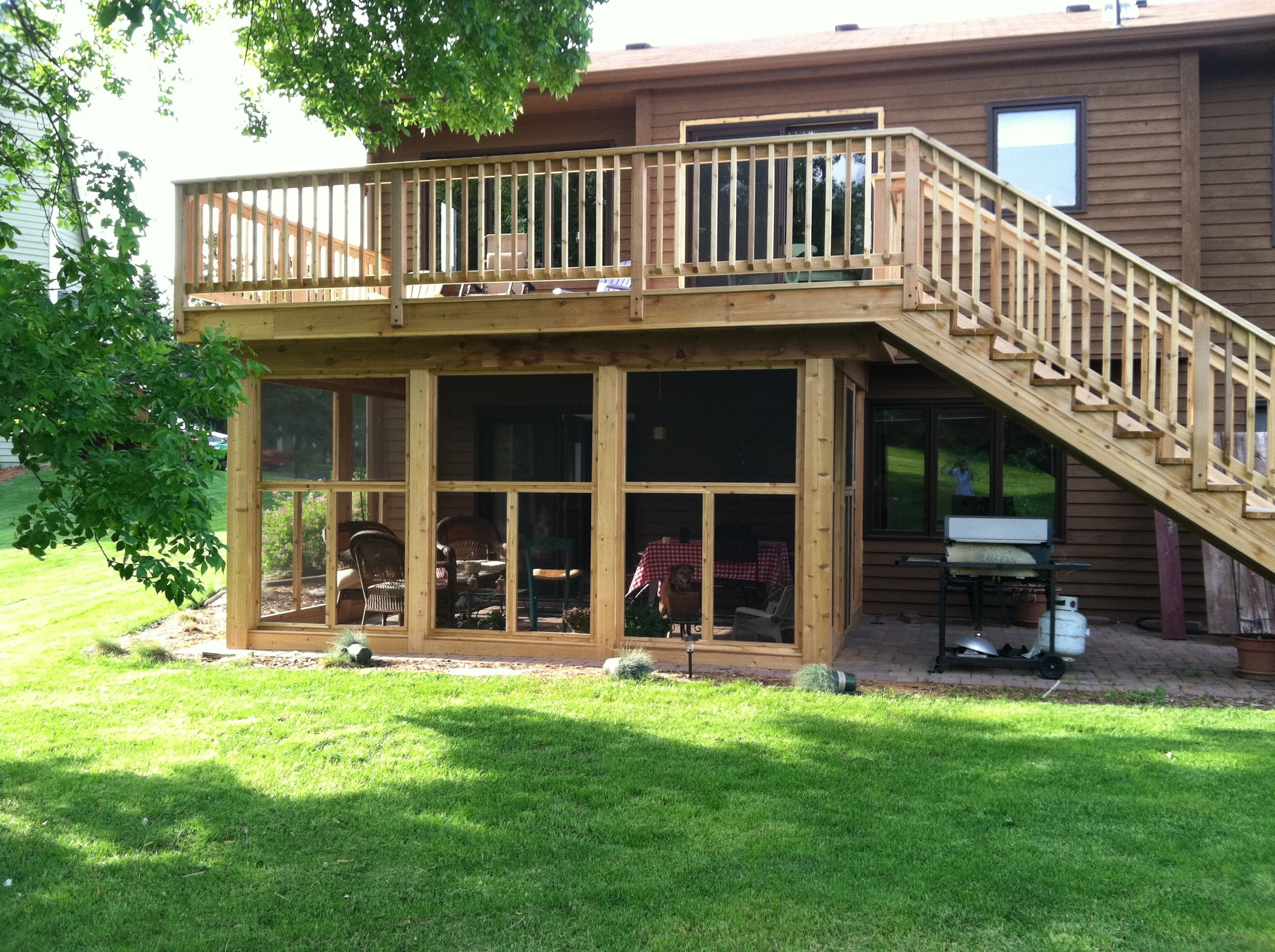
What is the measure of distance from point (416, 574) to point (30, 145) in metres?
4.40

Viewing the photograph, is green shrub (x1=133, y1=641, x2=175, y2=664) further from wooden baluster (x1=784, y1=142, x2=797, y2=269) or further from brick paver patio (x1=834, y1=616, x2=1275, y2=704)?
wooden baluster (x1=784, y1=142, x2=797, y2=269)

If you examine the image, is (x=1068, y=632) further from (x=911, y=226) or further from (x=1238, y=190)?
(x=1238, y=190)

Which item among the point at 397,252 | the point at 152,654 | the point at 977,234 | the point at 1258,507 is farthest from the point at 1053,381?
the point at 152,654

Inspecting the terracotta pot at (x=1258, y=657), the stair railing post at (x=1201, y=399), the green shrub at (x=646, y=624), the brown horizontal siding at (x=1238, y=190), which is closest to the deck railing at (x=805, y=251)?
the stair railing post at (x=1201, y=399)

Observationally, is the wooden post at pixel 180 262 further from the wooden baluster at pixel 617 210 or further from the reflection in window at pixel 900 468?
the reflection in window at pixel 900 468

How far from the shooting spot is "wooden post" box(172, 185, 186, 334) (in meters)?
9.11

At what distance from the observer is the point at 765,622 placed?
8.55 m

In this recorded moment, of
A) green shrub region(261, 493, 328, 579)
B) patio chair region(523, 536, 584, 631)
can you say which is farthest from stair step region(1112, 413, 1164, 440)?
green shrub region(261, 493, 328, 579)

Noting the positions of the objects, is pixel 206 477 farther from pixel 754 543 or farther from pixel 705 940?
pixel 754 543

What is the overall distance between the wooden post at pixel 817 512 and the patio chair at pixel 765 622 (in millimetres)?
177

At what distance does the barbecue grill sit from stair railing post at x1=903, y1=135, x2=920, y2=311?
5.75ft

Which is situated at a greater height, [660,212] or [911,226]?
[660,212]

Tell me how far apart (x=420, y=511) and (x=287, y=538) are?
4.12 feet

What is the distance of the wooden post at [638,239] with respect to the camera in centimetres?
832
